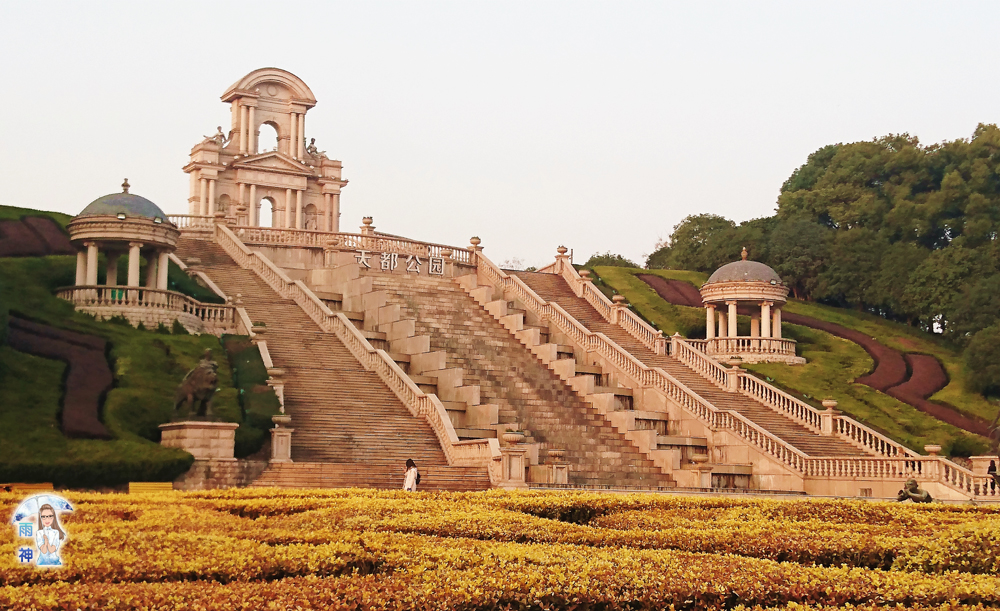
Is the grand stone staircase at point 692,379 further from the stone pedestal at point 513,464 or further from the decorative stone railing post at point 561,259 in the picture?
the stone pedestal at point 513,464

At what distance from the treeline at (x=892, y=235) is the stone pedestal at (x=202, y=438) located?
1476 inches

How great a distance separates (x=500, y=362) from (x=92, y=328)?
1472 centimetres

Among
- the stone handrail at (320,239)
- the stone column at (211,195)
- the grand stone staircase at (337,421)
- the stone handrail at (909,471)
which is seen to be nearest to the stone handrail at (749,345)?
the stone handrail at (320,239)

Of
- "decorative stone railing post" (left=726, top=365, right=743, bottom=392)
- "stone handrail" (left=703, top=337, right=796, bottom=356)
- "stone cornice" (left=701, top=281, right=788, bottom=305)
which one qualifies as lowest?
"decorative stone railing post" (left=726, top=365, right=743, bottom=392)

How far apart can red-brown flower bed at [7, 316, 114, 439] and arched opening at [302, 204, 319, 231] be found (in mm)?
37228

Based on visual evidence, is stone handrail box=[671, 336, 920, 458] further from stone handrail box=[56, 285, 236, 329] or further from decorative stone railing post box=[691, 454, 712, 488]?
stone handrail box=[56, 285, 236, 329]

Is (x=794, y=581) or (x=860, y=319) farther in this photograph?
(x=860, y=319)

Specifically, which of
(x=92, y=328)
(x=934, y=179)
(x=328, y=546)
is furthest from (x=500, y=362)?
(x=934, y=179)

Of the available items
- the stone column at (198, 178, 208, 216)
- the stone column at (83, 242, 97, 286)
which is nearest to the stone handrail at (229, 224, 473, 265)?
the stone column at (83, 242, 97, 286)

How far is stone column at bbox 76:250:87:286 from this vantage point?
3894 centimetres

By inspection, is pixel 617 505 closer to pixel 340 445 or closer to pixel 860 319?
pixel 340 445

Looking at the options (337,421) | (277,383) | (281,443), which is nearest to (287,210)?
(277,383)

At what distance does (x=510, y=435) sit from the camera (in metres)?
31.0

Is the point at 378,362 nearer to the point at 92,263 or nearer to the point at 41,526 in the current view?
the point at 92,263
